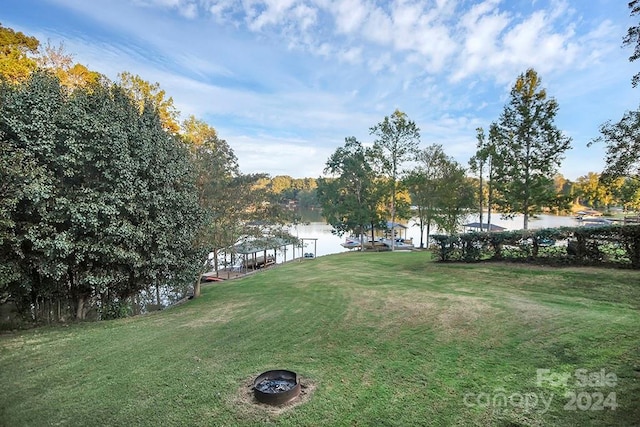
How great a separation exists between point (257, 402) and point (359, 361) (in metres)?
1.45

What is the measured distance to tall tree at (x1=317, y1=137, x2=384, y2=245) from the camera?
24.9 metres

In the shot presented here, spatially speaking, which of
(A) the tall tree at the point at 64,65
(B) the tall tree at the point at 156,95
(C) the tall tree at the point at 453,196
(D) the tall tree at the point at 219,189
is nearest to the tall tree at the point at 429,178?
(C) the tall tree at the point at 453,196

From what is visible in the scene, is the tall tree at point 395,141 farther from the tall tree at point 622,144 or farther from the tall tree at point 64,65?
the tall tree at point 64,65

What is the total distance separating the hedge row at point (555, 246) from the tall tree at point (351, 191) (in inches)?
519

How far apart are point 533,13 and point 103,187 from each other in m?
12.2

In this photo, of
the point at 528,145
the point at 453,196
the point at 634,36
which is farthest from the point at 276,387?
the point at 453,196

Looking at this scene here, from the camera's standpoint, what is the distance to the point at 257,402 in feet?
11.0

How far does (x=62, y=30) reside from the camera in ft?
35.4

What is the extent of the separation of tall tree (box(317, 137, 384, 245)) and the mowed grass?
17.6 metres

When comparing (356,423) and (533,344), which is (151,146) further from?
(533,344)

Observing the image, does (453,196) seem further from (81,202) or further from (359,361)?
(81,202)

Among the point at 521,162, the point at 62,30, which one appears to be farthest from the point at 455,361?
the point at 62,30

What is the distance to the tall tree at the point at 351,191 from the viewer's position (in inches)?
981

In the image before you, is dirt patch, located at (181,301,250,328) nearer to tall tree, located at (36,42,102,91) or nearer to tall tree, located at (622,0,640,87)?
tall tree, located at (622,0,640,87)
